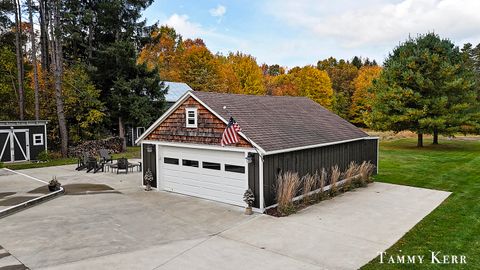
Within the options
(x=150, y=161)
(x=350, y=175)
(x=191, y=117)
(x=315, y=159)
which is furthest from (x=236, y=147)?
(x=350, y=175)

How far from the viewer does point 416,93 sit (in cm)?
2580

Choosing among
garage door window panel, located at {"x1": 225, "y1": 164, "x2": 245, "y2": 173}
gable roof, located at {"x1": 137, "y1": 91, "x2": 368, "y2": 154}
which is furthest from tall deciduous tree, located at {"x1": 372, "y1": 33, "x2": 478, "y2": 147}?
garage door window panel, located at {"x1": 225, "y1": 164, "x2": 245, "y2": 173}

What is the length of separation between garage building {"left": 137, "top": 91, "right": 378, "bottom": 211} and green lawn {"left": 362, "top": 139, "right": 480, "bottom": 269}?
13.1 feet

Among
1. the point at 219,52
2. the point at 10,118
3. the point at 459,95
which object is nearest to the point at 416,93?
the point at 459,95

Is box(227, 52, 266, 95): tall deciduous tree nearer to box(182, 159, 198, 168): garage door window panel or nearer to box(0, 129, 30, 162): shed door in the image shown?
box(0, 129, 30, 162): shed door

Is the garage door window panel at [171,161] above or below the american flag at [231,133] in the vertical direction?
below

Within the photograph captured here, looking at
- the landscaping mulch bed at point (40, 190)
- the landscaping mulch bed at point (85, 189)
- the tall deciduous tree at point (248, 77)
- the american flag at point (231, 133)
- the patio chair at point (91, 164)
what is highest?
the tall deciduous tree at point (248, 77)

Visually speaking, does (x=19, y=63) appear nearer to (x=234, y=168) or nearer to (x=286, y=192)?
(x=234, y=168)

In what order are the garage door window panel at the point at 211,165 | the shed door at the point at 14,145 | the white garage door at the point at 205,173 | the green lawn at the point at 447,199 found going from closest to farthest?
Answer: 1. the green lawn at the point at 447,199
2. the white garage door at the point at 205,173
3. the garage door window panel at the point at 211,165
4. the shed door at the point at 14,145

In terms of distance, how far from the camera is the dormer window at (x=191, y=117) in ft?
41.1

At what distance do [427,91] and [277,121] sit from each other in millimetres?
18493

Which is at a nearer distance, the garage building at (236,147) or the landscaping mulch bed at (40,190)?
the garage building at (236,147)

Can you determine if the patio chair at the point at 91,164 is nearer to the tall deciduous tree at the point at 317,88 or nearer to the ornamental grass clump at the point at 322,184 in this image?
the ornamental grass clump at the point at 322,184

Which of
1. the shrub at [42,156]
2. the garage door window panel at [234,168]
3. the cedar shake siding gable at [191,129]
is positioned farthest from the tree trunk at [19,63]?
the garage door window panel at [234,168]
